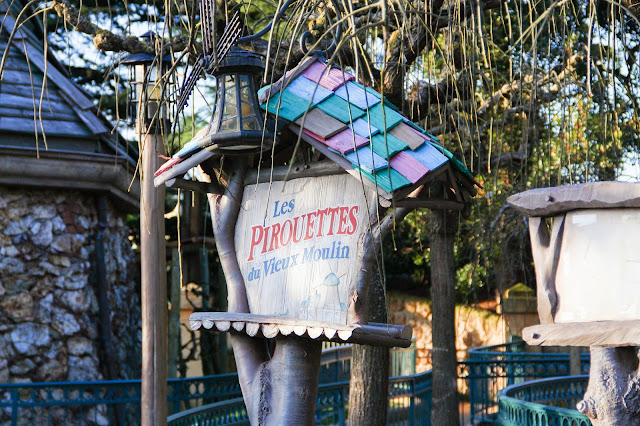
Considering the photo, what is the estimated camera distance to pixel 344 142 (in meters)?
3.55

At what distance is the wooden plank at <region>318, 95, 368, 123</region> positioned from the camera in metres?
3.62

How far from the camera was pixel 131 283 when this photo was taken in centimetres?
905

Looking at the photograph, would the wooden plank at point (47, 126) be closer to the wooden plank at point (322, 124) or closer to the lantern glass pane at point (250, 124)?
the lantern glass pane at point (250, 124)

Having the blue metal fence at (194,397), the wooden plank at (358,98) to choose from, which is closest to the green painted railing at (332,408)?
the blue metal fence at (194,397)

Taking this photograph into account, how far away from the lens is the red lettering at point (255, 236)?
395 cm

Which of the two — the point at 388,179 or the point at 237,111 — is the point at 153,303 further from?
the point at 388,179

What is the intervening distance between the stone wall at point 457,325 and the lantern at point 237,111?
10810 mm

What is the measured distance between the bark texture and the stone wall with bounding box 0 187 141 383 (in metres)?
5.33

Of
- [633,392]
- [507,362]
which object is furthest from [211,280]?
[633,392]

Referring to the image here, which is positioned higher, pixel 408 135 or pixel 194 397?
pixel 408 135

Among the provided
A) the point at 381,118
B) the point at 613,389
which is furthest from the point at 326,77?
the point at 613,389

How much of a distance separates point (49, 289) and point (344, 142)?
497 centimetres

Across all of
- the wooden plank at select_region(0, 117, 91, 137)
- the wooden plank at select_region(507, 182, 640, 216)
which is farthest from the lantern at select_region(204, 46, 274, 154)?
the wooden plank at select_region(0, 117, 91, 137)

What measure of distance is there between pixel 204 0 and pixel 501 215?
623 centimetres
